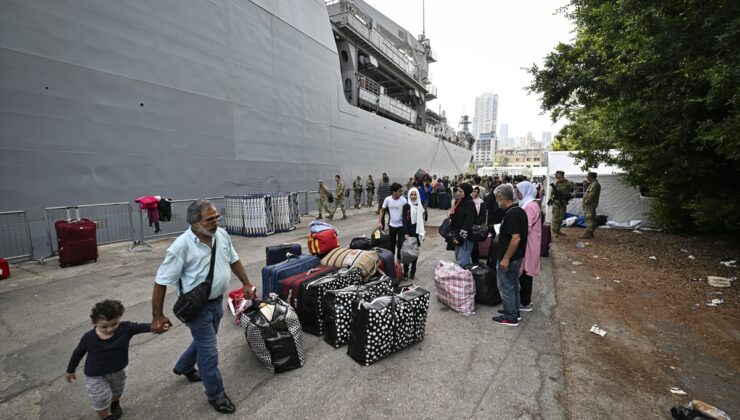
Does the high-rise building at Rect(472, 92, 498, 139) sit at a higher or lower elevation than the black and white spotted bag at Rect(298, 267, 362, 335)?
higher

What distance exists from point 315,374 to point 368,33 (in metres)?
21.1

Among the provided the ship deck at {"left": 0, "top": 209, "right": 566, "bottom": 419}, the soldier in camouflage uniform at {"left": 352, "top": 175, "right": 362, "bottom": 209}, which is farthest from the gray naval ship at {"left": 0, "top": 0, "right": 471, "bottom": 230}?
the ship deck at {"left": 0, "top": 209, "right": 566, "bottom": 419}

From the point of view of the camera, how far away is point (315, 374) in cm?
286

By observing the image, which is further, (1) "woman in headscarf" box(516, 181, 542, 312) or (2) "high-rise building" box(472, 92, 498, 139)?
(2) "high-rise building" box(472, 92, 498, 139)

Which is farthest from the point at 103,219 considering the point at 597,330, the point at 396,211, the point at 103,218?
the point at 597,330

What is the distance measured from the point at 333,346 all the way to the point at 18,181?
7944 mm

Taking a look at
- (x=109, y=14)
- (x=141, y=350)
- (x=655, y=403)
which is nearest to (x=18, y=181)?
(x=109, y=14)

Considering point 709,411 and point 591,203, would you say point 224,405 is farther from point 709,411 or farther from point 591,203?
point 591,203

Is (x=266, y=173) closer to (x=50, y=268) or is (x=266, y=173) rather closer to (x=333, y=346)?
(x=50, y=268)

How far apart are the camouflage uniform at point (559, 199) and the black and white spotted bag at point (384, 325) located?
777cm

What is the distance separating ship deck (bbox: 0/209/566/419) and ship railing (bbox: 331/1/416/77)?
18372mm

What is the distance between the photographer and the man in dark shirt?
11.8ft

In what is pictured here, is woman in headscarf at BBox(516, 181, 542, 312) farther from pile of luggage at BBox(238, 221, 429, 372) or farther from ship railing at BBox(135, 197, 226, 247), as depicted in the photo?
ship railing at BBox(135, 197, 226, 247)

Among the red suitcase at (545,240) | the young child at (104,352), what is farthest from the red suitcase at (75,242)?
the red suitcase at (545,240)
